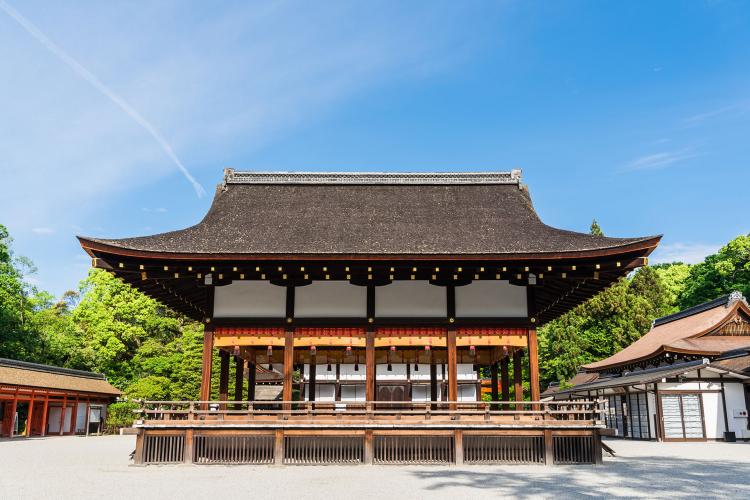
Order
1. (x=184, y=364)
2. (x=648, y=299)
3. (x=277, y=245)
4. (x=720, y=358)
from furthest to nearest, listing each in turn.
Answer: (x=648, y=299), (x=184, y=364), (x=720, y=358), (x=277, y=245)

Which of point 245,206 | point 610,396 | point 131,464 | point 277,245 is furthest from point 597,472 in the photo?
point 610,396

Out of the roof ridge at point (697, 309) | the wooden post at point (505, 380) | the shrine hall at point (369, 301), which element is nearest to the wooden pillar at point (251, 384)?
the shrine hall at point (369, 301)

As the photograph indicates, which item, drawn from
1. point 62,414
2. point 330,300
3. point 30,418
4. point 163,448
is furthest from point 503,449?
point 62,414

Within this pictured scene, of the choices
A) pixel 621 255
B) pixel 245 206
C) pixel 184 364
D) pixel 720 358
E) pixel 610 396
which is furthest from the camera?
pixel 184 364

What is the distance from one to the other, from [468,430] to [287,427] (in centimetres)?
432

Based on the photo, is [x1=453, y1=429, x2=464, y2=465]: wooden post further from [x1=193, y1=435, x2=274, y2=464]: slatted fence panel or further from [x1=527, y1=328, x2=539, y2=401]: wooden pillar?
[x1=193, y1=435, x2=274, y2=464]: slatted fence panel

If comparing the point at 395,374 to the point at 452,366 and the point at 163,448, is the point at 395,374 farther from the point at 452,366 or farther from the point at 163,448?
the point at 163,448

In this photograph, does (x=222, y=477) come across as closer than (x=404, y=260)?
Yes

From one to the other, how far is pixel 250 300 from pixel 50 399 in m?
21.6

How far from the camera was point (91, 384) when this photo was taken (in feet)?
108

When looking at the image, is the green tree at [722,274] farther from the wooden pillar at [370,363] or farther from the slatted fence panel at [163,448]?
the slatted fence panel at [163,448]

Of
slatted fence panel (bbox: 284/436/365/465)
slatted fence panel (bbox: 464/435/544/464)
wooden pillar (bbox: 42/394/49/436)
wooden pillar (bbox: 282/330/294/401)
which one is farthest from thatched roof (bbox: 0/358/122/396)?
slatted fence panel (bbox: 464/435/544/464)

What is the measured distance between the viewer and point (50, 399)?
3034 cm

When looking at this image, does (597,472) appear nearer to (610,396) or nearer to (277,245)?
(277,245)
